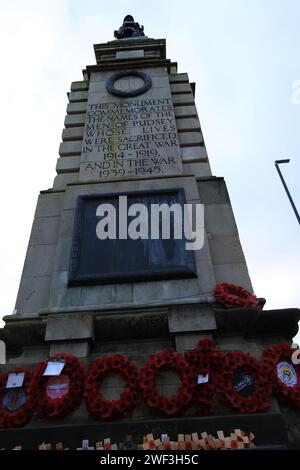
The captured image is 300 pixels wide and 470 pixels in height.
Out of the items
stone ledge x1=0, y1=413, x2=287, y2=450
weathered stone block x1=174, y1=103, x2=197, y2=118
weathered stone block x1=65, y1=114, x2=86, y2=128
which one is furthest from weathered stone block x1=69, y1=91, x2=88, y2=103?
stone ledge x1=0, y1=413, x2=287, y2=450

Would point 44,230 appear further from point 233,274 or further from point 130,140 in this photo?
point 233,274

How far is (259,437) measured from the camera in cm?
635

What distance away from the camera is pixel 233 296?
8367mm

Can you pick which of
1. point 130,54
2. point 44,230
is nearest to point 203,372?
point 44,230

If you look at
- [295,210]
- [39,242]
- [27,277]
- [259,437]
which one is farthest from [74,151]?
[259,437]

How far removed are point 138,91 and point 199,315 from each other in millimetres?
10465

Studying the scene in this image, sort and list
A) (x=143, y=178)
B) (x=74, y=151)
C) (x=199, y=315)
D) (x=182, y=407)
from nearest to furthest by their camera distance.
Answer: (x=182, y=407), (x=199, y=315), (x=143, y=178), (x=74, y=151)

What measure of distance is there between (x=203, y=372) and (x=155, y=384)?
970mm

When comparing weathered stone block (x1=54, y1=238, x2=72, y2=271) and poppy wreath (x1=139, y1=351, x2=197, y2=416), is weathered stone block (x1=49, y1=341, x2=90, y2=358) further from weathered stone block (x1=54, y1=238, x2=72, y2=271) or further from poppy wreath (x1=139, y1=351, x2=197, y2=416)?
weathered stone block (x1=54, y1=238, x2=72, y2=271)

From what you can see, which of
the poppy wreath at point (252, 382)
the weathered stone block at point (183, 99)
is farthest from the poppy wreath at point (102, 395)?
the weathered stone block at point (183, 99)

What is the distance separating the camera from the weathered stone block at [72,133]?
13.6 meters

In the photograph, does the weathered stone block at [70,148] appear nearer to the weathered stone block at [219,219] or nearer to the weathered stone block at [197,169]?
the weathered stone block at [197,169]

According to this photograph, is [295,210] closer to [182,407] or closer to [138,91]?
[138,91]
